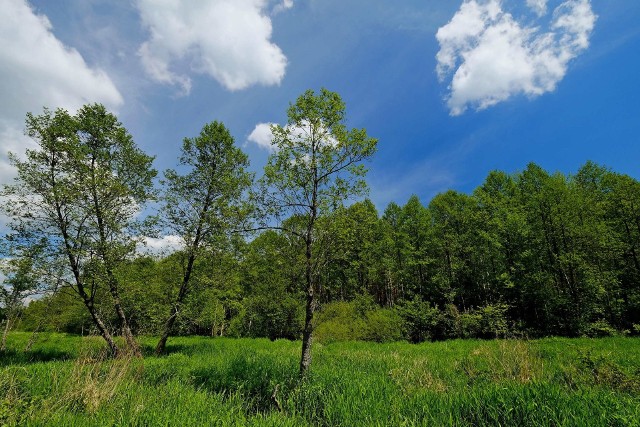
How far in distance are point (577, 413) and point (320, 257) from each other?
6630 millimetres

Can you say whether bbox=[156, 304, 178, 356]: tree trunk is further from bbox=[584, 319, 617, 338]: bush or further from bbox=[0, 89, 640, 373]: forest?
bbox=[584, 319, 617, 338]: bush

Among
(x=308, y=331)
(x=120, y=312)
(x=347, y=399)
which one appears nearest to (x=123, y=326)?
(x=120, y=312)

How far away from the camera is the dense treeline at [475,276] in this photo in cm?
1858

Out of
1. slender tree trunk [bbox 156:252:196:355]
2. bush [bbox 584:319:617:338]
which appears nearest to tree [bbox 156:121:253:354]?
slender tree trunk [bbox 156:252:196:355]

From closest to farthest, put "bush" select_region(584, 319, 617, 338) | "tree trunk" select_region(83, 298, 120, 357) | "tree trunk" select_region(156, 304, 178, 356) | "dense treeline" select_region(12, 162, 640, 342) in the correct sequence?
1. "tree trunk" select_region(83, 298, 120, 357)
2. "tree trunk" select_region(156, 304, 178, 356)
3. "dense treeline" select_region(12, 162, 640, 342)
4. "bush" select_region(584, 319, 617, 338)

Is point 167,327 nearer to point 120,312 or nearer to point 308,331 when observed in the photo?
point 120,312

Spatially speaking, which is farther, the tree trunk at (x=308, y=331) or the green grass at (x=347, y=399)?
the tree trunk at (x=308, y=331)

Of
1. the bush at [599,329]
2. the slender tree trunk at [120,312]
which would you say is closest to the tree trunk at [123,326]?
the slender tree trunk at [120,312]

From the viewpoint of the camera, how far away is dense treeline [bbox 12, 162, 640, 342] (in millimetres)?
18578

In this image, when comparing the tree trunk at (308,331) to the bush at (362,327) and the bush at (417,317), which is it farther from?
the bush at (417,317)

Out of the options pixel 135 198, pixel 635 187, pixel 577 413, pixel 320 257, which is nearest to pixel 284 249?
pixel 320 257

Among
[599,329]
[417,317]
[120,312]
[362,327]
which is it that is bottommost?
[599,329]

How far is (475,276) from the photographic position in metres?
37.9

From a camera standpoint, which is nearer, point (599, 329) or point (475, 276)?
point (599, 329)
